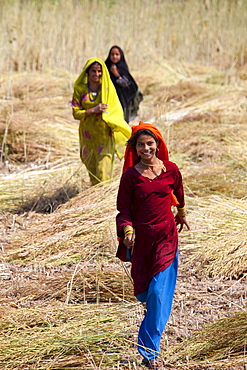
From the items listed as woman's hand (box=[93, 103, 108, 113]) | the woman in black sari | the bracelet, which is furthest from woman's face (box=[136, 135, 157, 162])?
the woman in black sari

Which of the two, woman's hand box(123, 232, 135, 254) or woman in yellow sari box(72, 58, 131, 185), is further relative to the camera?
woman in yellow sari box(72, 58, 131, 185)

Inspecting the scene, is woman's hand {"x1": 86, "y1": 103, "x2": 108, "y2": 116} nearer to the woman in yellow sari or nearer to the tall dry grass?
the woman in yellow sari

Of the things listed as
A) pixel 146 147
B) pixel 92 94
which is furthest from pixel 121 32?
pixel 146 147

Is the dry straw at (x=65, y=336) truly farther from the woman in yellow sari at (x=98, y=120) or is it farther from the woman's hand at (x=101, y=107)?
the woman's hand at (x=101, y=107)

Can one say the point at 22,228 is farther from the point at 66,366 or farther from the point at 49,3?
the point at 49,3

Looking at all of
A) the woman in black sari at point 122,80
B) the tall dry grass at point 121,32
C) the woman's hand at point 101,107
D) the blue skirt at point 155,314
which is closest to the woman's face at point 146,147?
the blue skirt at point 155,314

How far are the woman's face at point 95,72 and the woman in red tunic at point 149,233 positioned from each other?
196 cm

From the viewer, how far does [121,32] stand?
10133 millimetres

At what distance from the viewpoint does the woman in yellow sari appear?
14.0ft

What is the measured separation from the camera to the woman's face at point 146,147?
229 cm

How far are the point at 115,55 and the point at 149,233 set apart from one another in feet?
10.3

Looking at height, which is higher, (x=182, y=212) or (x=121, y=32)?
(x=121, y=32)

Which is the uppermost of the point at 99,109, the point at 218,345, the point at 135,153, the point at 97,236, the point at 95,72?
the point at 95,72

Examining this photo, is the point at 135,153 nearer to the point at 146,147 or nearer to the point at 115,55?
the point at 146,147
